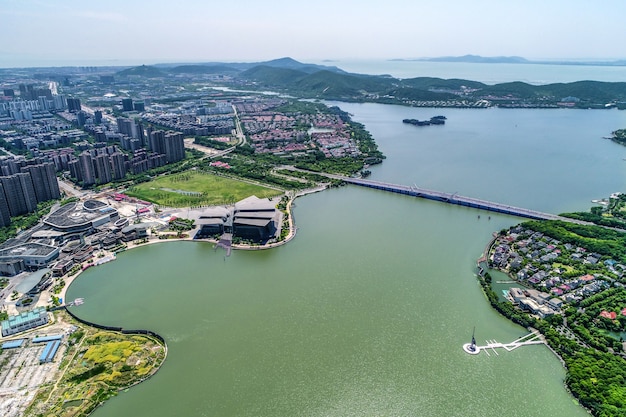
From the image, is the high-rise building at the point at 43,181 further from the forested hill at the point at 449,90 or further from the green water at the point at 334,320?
the forested hill at the point at 449,90

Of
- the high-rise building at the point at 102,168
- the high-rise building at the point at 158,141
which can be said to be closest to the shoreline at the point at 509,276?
the high-rise building at the point at 102,168

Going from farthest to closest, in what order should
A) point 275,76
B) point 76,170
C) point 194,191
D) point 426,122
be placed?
point 275,76, point 426,122, point 76,170, point 194,191

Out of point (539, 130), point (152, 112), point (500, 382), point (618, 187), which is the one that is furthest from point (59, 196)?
point (539, 130)

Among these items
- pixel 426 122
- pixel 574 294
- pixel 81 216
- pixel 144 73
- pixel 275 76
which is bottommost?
pixel 81 216

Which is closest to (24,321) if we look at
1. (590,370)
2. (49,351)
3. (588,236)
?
(49,351)

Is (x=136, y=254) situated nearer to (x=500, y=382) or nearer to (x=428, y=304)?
(x=428, y=304)

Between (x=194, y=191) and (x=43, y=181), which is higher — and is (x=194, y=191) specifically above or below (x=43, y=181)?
below

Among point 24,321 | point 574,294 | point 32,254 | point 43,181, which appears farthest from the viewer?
point 43,181

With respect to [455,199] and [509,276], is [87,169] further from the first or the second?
[509,276]
